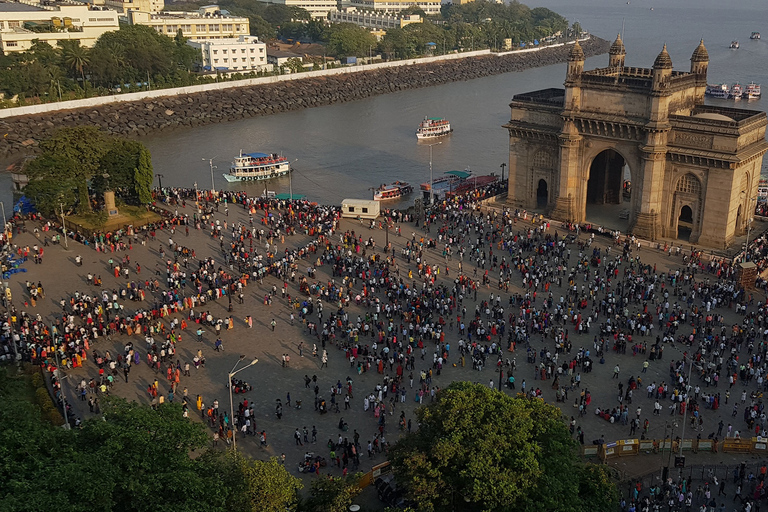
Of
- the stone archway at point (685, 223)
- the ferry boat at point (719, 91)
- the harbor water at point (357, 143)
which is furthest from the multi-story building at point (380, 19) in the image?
the stone archway at point (685, 223)

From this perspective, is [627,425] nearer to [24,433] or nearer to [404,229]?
[24,433]

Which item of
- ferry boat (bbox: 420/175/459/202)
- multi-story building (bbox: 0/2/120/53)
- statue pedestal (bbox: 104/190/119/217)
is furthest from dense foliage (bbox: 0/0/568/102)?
ferry boat (bbox: 420/175/459/202)

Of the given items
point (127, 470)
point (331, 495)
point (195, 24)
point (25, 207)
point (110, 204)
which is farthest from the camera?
point (195, 24)

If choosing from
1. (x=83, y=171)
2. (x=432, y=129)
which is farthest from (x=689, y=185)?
(x=432, y=129)

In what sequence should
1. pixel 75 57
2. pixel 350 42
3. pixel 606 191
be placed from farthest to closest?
pixel 350 42
pixel 75 57
pixel 606 191

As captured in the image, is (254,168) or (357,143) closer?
Result: (254,168)

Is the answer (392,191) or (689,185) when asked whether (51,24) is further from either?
(689,185)

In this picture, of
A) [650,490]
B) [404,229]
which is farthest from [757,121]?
[650,490]
